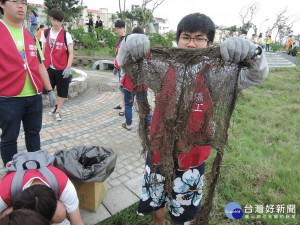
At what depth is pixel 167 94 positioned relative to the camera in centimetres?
134

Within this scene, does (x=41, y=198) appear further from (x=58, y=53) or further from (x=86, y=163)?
(x=58, y=53)

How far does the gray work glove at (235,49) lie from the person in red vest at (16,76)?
79.0 inches

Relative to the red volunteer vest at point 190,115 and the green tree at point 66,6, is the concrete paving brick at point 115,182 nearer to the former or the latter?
the red volunteer vest at point 190,115

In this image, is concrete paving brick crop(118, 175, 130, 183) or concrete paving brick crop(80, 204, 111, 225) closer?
concrete paving brick crop(80, 204, 111, 225)

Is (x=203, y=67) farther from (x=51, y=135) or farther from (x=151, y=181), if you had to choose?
(x=51, y=135)

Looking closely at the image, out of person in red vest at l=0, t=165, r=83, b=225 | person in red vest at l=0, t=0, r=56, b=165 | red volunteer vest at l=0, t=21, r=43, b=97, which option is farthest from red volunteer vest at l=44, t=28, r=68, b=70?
person in red vest at l=0, t=165, r=83, b=225

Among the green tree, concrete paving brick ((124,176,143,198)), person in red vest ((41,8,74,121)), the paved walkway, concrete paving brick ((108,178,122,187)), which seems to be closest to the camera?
the paved walkway

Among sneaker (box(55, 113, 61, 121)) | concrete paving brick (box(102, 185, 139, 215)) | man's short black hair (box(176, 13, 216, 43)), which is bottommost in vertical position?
concrete paving brick (box(102, 185, 139, 215))

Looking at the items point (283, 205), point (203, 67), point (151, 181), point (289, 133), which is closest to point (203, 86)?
point (203, 67)

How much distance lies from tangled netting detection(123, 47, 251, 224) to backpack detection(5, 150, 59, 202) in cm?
82

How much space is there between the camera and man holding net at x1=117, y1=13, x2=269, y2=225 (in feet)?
4.08

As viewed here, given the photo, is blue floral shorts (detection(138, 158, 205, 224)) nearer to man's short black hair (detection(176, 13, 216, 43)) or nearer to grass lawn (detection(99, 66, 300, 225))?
grass lawn (detection(99, 66, 300, 225))

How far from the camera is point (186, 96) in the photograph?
1282 mm

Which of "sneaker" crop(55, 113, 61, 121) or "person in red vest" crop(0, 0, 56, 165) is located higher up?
"person in red vest" crop(0, 0, 56, 165)
